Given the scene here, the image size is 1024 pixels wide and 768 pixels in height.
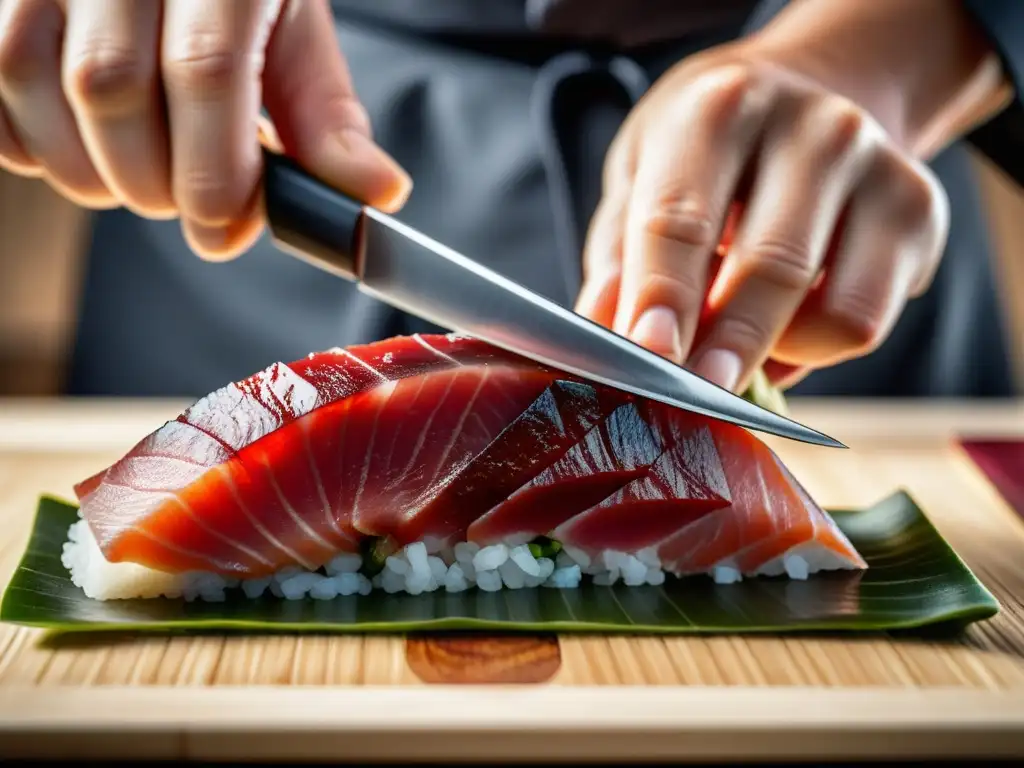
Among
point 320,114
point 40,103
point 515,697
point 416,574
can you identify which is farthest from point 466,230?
point 515,697

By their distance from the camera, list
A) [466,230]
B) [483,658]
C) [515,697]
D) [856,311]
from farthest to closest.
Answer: [466,230] < [856,311] < [483,658] < [515,697]

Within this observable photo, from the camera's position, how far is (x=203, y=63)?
5.24ft

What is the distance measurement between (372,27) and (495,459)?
57.5 inches

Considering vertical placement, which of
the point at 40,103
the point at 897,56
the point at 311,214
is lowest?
the point at 311,214

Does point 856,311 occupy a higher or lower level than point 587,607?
higher

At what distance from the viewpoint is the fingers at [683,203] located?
1.67 meters

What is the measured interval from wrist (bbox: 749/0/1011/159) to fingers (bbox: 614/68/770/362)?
1.20 ft

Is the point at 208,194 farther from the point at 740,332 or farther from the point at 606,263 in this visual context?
the point at 740,332

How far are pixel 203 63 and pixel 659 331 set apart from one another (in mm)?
759

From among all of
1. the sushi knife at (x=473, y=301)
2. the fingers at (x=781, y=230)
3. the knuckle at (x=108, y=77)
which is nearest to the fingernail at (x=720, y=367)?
the fingers at (x=781, y=230)

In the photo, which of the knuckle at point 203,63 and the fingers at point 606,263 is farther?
the fingers at point 606,263

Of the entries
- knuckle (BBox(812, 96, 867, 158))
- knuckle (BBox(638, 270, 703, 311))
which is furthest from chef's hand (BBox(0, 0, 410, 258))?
knuckle (BBox(812, 96, 867, 158))

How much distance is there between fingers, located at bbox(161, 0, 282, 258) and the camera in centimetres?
160

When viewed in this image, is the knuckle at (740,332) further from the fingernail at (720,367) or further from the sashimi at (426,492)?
the sashimi at (426,492)
